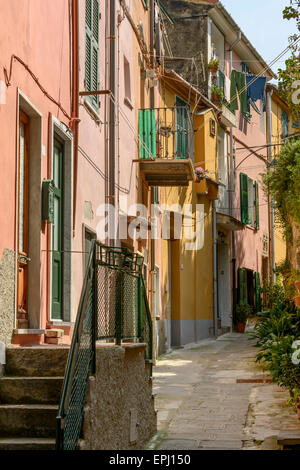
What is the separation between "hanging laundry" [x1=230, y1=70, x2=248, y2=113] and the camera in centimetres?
2492

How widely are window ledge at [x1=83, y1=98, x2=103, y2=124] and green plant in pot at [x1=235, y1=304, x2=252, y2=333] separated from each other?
13471 mm

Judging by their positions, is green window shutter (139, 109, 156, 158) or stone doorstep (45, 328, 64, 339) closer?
stone doorstep (45, 328, 64, 339)

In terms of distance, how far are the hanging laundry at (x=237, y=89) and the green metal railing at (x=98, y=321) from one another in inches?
649

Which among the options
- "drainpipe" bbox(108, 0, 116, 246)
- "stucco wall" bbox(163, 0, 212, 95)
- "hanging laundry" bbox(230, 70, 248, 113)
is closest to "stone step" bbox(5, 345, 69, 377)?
"drainpipe" bbox(108, 0, 116, 246)

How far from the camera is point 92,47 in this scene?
1172cm

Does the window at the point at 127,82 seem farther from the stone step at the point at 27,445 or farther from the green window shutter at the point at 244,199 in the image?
the green window shutter at the point at 244,199

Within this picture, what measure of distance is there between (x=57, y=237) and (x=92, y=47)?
356 centimetres

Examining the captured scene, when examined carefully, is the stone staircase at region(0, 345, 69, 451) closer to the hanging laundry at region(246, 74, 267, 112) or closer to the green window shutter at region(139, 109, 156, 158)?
the green window shutter at region(139, 109, 156, 158)

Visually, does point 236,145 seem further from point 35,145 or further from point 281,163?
point 35,145

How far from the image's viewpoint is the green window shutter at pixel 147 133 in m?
16.3

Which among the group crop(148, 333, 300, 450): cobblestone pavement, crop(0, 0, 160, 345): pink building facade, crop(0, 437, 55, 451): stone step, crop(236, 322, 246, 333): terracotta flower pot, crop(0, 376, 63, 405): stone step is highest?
crop(0, 0, 160, 345): pink building facade

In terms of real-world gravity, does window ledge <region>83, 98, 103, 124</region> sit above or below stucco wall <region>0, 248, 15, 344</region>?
above

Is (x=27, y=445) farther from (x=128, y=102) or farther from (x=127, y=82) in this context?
(x=127, y=82)

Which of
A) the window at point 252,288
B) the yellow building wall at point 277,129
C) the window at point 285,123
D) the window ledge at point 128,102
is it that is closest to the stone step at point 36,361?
the window ledge at point 128,102
